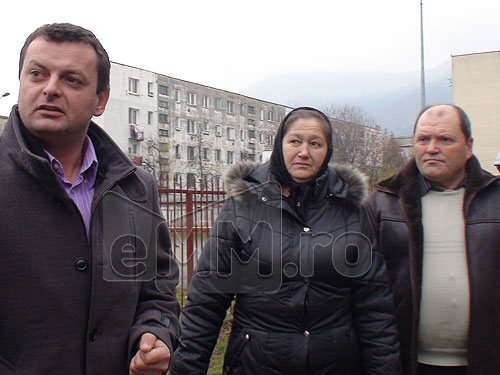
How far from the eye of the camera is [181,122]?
50.5m

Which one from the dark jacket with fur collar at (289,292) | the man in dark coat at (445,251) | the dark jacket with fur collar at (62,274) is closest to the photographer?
the dark jacket with fur collar at (62,274)

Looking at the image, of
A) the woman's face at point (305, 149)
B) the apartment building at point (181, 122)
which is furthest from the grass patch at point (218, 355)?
the apartment building at point (181, 122)

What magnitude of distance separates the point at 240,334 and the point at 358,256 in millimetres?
755

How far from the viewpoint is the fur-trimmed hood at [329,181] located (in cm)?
273

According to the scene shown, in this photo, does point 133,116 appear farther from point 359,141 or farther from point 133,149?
point 359,141

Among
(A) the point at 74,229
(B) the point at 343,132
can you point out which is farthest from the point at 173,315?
(B) the point at 343,132

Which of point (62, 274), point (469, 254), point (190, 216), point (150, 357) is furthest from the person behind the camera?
point (190, 216)

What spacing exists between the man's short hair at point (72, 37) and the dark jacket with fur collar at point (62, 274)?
1.07 ft

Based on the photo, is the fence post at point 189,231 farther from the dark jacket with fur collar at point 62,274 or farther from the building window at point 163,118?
the building window at point 163,118

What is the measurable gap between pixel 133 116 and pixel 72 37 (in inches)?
1784

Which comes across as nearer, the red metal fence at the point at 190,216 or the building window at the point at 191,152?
the red metal fence at the point at 190,216

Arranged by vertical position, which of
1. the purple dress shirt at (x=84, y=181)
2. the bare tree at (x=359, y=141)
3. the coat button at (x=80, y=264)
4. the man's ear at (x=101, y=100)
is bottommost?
the coat button at (x=80, y=264)

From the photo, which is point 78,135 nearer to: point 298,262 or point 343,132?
point 298,262

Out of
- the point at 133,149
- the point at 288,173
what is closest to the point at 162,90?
the point at 133,149
